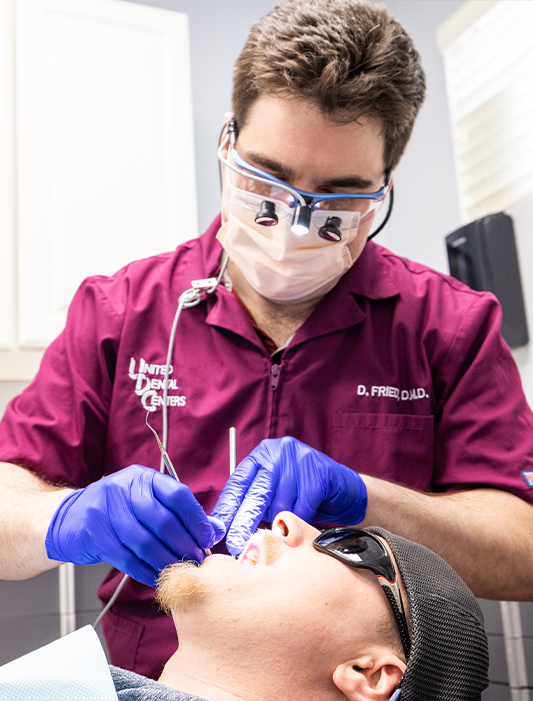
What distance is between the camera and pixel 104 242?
242 centimetres

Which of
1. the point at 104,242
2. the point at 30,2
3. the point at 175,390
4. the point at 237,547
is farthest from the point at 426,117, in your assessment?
the point at 237,547

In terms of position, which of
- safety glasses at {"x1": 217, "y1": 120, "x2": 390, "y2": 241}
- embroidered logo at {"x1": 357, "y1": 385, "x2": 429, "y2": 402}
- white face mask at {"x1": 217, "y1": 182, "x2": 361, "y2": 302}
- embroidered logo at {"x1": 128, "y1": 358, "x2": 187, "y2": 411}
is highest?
safety glasses at {"x1": 217, "y1": 120, "x2": 390, "y2": 241}

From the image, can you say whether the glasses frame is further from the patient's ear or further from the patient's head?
the patient's ear

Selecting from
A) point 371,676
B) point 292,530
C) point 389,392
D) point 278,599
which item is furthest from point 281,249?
point 371,676

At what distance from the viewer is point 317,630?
106 centimetres

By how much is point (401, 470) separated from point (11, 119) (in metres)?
1.84

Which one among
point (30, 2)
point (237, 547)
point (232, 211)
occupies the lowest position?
point (237, 547)

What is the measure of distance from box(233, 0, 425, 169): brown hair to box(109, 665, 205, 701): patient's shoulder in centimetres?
112

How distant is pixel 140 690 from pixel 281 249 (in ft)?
3.04

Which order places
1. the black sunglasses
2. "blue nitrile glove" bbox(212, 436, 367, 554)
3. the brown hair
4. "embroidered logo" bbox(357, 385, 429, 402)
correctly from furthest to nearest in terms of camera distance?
"embroidered logo" bbox(357, 385, 429, 402)
the brown hair
"blue nitrile glove" bbox(212, 436, 367, 554)
the black sunglasses

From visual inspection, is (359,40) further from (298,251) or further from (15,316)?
(15,316)

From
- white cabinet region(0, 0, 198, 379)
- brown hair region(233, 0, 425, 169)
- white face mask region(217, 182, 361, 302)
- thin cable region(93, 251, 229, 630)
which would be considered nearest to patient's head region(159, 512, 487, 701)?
thin cable region(93, 251, 229, 630)

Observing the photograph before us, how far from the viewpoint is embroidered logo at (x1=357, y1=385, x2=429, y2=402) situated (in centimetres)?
162

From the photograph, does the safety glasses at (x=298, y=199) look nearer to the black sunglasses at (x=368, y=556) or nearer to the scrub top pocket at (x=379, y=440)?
the scrub top pocket at (x=379, y=440)
